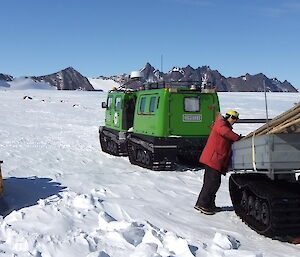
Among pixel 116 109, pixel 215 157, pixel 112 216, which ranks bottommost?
pixel 112 216

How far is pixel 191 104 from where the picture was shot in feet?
38.2

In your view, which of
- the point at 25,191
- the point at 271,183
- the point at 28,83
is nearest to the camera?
the point at 271,183

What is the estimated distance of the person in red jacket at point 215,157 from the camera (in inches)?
278

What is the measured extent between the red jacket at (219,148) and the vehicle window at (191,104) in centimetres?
439

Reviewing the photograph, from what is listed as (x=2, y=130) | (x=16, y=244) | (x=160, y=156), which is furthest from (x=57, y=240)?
(x=2, y=130)

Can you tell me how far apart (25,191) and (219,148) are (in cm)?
399

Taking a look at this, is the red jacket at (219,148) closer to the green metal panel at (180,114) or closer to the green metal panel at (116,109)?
the green metal panel at (180,114)

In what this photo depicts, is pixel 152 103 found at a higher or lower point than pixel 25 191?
higher

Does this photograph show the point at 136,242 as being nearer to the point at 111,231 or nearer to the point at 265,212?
the point at 111,231

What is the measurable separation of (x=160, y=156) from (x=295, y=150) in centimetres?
605

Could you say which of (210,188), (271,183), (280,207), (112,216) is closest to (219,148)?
(210,188)

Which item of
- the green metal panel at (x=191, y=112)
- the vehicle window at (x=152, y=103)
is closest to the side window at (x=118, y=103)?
the vehicle window at (x=152, y=103)

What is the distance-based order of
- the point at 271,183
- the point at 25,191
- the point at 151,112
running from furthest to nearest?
the point at 151,112
the point at 25,191
the point at 271,183

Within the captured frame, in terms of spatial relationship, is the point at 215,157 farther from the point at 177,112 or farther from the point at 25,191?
the point at 177,112
